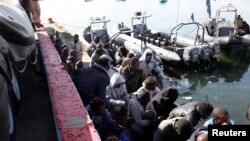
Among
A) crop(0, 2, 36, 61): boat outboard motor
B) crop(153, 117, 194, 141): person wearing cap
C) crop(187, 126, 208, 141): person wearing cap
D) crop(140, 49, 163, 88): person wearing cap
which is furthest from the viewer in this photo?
crop(140, 49, 163, 88): person wearing cap

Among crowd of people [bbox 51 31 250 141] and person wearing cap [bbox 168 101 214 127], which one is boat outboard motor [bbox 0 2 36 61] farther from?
person wearing cap [bbox 168 101 214 127]

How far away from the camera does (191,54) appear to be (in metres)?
14.5

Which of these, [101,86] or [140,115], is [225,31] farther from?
[101,86]

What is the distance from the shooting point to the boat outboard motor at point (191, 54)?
14422 millimetres

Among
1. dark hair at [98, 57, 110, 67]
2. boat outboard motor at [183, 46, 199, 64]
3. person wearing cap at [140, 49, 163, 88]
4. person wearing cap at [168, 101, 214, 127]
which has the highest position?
dark hair at [98, 57, 110, 67]

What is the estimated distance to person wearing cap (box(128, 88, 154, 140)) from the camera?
5379 mm

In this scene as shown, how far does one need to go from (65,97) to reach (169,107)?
2.61 metres

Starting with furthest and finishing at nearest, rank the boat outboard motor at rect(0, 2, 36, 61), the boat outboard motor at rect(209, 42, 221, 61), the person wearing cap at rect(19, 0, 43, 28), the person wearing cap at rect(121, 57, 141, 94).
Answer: the boat outboard motor at rect(209, 42, 221, 61)
the person wearing cap at rect(19, 0, 43, 28)
the person wearing cap at rect(121, 57, 141, 94)
the boat outboard motor at rect(0, 2, 36, 61)

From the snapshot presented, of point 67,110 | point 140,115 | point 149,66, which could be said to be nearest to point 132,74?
point 149,66

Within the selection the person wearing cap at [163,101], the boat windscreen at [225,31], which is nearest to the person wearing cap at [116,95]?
the person wearing cap at [163,101]

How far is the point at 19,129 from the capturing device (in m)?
3.97

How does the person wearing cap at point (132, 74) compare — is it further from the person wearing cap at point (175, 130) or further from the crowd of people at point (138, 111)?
the person wearing cap at point (175, 130)

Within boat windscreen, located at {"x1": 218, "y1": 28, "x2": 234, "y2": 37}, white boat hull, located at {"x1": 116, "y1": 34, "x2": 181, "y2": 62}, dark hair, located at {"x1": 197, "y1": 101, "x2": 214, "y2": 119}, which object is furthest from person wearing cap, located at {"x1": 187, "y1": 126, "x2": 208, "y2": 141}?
boat windscreen, located at {"x1": 218, "y1": 28, "x2": 234, "y2": 37}

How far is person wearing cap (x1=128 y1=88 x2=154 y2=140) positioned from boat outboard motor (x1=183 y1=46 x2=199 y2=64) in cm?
930
